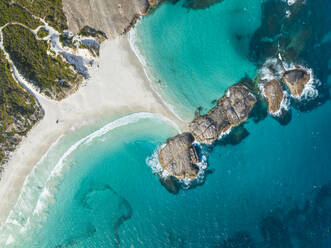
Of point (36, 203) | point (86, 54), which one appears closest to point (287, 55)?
point (86, 54)

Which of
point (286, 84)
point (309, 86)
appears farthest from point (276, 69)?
point (309, 86)

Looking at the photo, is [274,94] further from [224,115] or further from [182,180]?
[182,180]

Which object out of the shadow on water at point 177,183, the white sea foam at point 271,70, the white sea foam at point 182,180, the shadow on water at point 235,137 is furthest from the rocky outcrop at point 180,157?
the white sea foam at point 271,70

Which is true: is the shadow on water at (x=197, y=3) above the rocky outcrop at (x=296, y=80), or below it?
above

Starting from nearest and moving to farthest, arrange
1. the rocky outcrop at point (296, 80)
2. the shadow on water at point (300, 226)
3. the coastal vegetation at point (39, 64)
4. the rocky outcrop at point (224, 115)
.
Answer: the coastal vegetation at point (39, 64) → the rocky outcrop at point (224, 115) → the rocky outcrop at point (296, 80) → the shadow on water at point (300, 226)

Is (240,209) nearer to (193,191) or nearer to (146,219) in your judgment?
(193,191)

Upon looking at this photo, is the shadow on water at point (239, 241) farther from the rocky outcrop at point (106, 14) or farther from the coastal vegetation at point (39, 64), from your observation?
the rocky outcrop at point (106, 14)

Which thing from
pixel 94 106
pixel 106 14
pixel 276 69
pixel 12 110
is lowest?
pixel 276 69
